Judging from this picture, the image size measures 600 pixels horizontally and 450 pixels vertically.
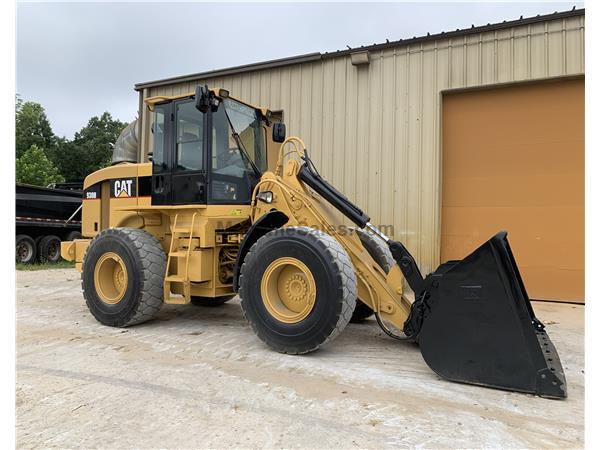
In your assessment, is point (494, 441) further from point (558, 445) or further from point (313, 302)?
point (313, 302)

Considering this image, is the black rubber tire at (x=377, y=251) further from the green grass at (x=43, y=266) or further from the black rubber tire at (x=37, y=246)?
the black rubber tire at (x=37, y=246)

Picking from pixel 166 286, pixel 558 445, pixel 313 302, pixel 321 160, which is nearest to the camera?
pixel 558 445

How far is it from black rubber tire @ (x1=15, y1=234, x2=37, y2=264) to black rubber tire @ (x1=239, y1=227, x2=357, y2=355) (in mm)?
12469

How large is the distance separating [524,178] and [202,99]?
604cm

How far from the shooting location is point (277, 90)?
10.1m

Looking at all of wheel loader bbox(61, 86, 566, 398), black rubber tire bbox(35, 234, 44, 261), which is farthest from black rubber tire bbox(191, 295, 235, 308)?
black rubber tire bbox(35, 234, 44, 261)

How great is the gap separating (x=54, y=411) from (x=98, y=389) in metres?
0.43

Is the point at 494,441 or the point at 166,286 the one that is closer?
the point at 494,441

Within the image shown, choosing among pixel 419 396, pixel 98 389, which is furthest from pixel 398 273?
pixel 98 389

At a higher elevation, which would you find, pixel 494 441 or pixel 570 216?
pixel 570 216

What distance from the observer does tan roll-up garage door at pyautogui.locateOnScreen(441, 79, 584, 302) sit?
7.77 metres

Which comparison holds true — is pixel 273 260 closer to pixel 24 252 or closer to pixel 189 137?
pixel 189 137

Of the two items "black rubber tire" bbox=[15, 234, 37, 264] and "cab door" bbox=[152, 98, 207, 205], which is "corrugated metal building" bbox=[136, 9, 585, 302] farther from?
"black rubber tire" bbox=[15, 234, 37, 264]

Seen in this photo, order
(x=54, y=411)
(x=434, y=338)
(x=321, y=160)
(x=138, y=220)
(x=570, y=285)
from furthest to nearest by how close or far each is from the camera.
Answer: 1. (x=321, y=160)
2. (x=570, y=285)
3. (x=138, y=220)
4. (x=434, y=338)
5. (x=54, y=411)
